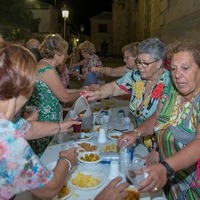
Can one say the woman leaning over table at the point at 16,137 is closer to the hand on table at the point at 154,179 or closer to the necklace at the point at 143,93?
the hand on table at the point at 154,179

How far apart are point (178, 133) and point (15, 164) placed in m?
1.33

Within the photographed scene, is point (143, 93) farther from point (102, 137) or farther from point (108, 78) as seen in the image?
point (108, 78)

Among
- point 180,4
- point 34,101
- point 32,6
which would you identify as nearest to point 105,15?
point 32,6

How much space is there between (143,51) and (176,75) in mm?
850

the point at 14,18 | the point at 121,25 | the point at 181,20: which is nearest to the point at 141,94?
the point at 181,20

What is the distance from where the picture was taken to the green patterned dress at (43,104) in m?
3.54

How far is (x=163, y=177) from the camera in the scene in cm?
186

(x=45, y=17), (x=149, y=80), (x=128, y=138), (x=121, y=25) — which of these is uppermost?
(x=121, y=25)

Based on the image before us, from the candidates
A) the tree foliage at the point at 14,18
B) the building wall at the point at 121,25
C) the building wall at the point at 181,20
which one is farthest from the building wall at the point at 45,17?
the building wall at the point at 181,20

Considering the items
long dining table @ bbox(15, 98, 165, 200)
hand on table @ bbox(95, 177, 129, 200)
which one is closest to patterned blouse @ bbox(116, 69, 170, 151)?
long dining table @ bbox(15, 98, 165, 200)

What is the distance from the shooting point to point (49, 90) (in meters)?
3.59

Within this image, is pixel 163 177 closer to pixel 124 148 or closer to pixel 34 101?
pixel 124 148

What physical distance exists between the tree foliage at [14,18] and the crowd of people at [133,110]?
41.7 feet

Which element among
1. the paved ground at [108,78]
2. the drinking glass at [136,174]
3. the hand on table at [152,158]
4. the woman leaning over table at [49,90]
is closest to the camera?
the drinking glass at [136,174]
